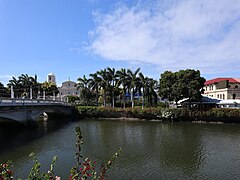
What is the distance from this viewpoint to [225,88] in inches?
2142

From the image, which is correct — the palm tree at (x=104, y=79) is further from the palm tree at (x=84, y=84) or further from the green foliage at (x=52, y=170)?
the green foliage at (x=52, y=170)

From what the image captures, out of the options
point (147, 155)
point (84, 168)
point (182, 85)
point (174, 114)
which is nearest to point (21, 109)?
point (147, 155)

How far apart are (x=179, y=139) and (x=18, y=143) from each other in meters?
19.8

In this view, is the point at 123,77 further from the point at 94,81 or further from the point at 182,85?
the point at 182,85

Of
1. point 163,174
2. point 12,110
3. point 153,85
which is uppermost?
point 153,85

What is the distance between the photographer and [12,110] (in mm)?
26484

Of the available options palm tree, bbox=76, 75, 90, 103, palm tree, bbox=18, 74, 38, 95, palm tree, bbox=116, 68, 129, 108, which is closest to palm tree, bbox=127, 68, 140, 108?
palm tree, bbox=116, 68, 129, 108

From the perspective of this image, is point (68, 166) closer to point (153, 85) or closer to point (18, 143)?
point (18, 143)

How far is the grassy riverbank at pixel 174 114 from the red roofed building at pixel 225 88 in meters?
17.7

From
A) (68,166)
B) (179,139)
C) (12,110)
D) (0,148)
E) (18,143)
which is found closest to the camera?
(68,166)

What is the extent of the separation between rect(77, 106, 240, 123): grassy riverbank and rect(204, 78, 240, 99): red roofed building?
58.1 feet

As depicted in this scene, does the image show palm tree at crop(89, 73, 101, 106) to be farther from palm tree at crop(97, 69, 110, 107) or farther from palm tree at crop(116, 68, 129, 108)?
palm tree at crop(116, 68, 129, 108)

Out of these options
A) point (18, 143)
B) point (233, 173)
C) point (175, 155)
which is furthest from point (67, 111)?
point (233, 173)

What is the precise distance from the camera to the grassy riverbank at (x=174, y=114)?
125 feet
